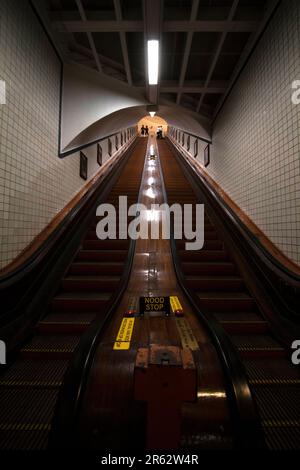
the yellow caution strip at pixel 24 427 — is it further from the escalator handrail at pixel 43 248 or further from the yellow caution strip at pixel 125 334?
the escalator handrail at pixel 43 248

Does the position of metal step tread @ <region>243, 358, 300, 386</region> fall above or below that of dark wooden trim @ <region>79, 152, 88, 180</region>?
below

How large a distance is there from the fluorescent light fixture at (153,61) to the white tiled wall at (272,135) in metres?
1.59

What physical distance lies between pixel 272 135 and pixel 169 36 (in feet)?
8.71

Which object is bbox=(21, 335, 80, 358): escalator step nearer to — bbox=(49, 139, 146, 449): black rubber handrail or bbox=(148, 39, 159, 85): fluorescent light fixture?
bbox=(49, 139, 146, 449): black rubber handrail

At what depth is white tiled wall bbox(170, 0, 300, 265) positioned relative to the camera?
2.68 m

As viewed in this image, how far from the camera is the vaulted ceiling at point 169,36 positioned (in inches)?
133

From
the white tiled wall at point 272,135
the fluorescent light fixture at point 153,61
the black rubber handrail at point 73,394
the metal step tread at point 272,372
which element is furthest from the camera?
the fluorescent light fixture at point 153,61

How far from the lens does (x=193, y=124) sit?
271 inches

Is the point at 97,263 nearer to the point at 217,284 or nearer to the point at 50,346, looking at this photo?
the point at 50,346

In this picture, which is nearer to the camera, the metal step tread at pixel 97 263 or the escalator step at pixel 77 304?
the escalator step at pixel 77 304

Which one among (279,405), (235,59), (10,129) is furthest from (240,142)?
(279,405)

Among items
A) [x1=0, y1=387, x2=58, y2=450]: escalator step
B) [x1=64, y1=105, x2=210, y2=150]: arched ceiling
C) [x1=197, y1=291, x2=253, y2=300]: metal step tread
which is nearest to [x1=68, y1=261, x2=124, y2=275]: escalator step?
[x1=197, y1=291, x2=253, y2=300]: metal step tread

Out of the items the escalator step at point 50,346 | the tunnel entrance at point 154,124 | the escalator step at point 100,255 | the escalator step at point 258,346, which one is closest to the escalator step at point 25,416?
the escalator step at point 50,346

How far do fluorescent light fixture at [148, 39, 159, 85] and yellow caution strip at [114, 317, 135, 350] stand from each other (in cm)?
408
